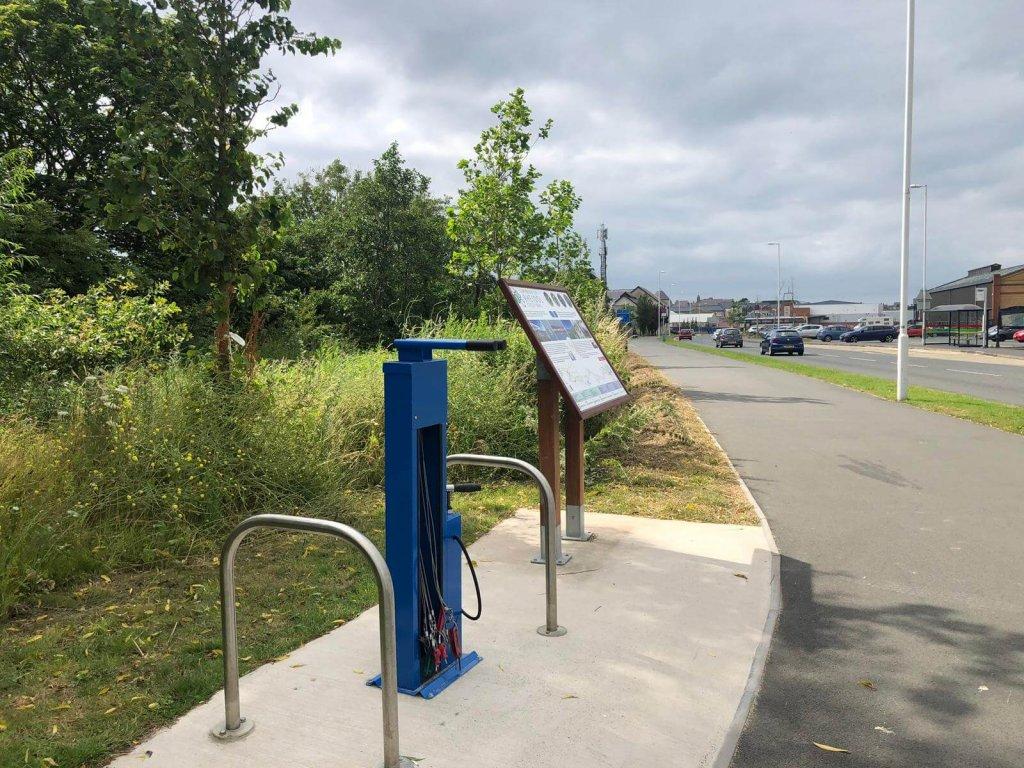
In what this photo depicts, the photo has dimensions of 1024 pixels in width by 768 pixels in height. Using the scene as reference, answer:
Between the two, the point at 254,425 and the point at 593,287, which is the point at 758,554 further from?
the point at 593,287

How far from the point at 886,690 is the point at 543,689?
151 cm

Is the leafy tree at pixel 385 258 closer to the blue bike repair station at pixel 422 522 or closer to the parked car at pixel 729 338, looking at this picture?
the blue bike repair station at pixel 422 522

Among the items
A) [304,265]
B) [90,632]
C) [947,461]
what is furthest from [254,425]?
[304,265]

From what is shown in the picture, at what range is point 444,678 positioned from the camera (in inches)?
133

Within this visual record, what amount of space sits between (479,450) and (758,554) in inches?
136

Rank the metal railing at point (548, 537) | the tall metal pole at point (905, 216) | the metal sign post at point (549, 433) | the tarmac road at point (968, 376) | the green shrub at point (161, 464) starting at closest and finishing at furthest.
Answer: the metal railing at point (548, 537) < the green shrub at point (161, 464) < the metal sign post at point (549, 433) < the tall metal pole at point (905, 216) < the tarmac road at point (968, 376)

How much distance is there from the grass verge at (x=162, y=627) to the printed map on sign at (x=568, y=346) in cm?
144

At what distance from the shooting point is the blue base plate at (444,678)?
3.26 metres

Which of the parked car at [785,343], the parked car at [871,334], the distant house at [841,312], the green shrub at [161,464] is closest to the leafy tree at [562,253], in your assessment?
the green shrub at [161,464]

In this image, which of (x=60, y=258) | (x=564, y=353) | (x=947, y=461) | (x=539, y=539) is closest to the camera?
(x=564, y=353)

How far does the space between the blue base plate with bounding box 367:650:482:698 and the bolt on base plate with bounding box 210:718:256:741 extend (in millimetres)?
568

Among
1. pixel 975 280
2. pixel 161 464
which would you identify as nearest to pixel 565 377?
pixel 161 464

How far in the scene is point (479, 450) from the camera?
8070 millimetres

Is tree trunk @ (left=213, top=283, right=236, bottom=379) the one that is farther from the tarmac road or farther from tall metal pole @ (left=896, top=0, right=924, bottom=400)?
the tarmac road
